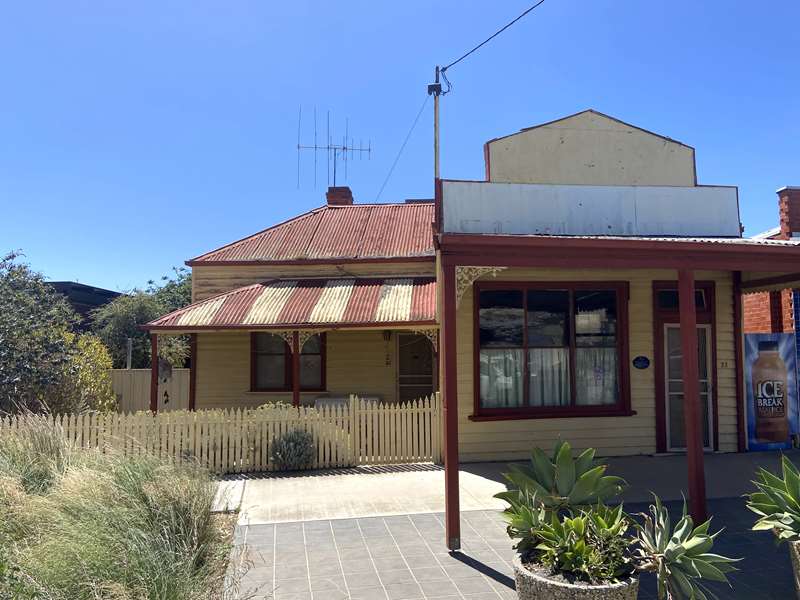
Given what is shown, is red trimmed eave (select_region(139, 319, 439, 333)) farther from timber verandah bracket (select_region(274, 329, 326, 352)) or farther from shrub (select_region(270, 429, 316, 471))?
shrub (select_region(270, 429, 316, 471))

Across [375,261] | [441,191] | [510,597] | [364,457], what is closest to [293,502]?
[364,457]

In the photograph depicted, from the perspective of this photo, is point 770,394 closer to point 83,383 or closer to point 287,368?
point 287,368

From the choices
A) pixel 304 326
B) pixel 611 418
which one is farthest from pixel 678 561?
pixel 304 326

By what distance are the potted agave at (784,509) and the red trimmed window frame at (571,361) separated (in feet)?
13.8

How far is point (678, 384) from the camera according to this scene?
8.82 metres

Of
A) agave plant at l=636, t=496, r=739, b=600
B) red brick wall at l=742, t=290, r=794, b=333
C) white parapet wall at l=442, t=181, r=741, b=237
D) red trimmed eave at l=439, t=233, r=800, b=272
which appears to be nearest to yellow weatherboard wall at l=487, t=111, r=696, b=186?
white parapet wall at l=442, t=181, r=741, b=237

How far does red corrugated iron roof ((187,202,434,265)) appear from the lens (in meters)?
13.2

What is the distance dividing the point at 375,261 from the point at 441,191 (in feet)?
17.1

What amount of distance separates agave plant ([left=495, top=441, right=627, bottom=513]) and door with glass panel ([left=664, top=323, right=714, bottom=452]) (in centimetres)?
528

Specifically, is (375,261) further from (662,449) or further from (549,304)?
(662,449)

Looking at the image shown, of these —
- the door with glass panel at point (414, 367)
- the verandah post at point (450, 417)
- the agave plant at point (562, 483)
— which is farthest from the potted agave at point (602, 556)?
the door with glass panel at point (414, 367)

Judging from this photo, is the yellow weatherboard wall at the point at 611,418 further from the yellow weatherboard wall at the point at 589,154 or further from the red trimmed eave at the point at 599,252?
the red trimmed eave at the point at 599,252

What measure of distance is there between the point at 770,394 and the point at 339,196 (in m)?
12.7

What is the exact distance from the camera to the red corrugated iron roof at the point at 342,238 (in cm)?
1316
